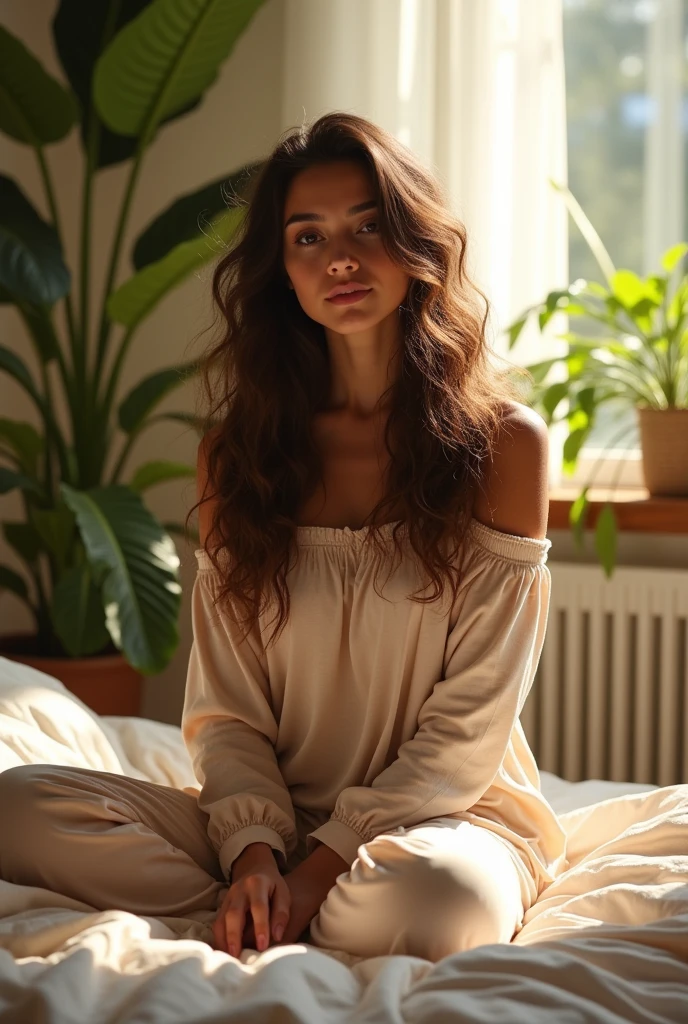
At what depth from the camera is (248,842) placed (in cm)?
→ 143

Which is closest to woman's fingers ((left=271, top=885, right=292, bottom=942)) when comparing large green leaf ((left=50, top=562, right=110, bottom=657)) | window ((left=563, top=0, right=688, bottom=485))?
large green leaf ((left=50, top=562, right=110, bottom=657))

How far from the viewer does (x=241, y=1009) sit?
105 centimetres

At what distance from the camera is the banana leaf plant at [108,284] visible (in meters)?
2.22

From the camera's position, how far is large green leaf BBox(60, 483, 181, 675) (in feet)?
6.95

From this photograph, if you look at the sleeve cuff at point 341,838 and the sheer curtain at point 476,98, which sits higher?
the sheer curtain at point 476,98

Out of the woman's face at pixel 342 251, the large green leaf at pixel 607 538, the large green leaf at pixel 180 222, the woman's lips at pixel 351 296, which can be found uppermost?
the large green leaf at pixel 180 222

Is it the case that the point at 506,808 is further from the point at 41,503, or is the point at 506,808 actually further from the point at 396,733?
the point at 41,503

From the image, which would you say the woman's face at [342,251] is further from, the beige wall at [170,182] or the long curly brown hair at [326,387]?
the beige wall at [170,182]

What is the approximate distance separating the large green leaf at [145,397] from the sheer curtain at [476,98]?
0.61 metres

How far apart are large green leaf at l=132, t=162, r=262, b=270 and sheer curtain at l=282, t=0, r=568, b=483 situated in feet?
0.83

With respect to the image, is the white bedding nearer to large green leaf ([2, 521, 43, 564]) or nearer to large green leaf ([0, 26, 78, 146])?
large green leaf ([2, 521, 43, 564])

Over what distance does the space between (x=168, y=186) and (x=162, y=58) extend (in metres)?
0.63

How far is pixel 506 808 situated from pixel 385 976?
0.43 m

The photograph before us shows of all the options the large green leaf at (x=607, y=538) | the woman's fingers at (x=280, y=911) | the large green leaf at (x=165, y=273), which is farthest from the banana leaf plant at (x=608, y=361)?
the woman's fingers at (x=280, y=911)
